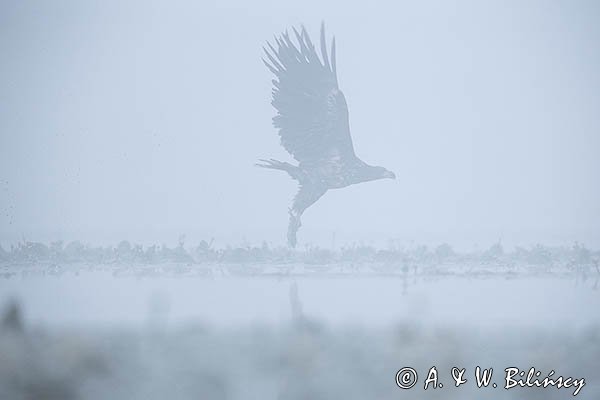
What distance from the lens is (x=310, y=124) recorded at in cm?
817

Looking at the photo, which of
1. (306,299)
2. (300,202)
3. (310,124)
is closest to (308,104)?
(310,124)

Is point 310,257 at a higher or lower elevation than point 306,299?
higher

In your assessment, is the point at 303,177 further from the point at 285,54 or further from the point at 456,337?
the point at 456,337

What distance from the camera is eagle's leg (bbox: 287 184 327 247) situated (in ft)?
28.0

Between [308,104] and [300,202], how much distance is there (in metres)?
1.34

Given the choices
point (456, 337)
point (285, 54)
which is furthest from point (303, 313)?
point (285, 54)

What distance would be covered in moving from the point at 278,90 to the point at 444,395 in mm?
6378
